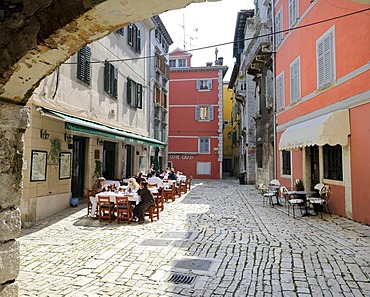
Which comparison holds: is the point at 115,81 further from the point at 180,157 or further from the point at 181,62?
the point at 181,62

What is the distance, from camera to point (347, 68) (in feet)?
29.2

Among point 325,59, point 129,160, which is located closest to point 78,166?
point 129,160

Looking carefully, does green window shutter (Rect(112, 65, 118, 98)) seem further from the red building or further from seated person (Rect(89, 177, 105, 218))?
the red building

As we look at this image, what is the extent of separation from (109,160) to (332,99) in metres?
10.0

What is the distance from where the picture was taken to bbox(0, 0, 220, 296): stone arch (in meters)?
2.61

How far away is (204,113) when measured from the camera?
33562 millimetres

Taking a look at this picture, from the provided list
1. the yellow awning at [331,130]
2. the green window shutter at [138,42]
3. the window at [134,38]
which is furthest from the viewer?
the green window shutter at [138,42]

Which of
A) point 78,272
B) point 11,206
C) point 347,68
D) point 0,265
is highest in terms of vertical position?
point 347,68

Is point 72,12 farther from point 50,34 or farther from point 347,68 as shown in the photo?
point 347,68

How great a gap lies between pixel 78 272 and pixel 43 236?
2866mm

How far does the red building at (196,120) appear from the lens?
32719mm

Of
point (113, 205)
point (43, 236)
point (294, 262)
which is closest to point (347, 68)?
point (294, 262)

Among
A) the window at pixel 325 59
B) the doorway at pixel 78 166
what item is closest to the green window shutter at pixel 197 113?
the doorway at pixel 78 166

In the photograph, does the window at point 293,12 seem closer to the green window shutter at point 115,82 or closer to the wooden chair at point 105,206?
the green window shutter at point 115,82
